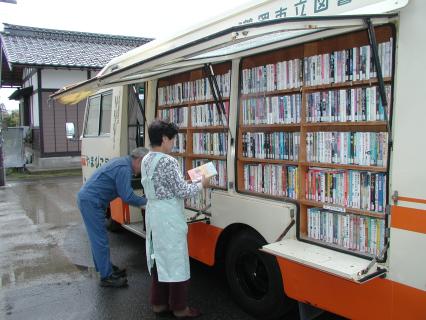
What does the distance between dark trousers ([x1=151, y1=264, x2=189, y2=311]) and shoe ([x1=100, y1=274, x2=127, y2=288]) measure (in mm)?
873

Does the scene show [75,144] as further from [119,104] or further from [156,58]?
[156,58]

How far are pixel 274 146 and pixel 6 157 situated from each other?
47.7 feet

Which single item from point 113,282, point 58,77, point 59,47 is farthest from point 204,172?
point 59,47

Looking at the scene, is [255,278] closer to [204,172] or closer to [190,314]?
[190,314]

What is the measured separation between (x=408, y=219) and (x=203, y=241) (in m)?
2.20

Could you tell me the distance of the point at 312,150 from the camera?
333cm

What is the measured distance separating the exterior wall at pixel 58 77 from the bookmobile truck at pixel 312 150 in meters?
12.8

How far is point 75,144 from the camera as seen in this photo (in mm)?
16891

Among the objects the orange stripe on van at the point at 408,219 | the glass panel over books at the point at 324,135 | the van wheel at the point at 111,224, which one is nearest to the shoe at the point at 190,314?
the glass panel over books at the point at 324,135

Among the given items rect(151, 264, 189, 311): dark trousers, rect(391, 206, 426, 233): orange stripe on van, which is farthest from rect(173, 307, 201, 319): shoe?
rect(391, 206, 426, 233): orange stripe on van

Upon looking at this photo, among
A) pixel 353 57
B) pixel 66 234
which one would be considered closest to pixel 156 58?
pixel 353 57

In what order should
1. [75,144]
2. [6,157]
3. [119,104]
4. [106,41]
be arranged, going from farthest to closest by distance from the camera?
1. [106,41]
2. [75,144]
3. [6,157]
4. [119,104]

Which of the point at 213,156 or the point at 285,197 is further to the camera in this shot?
the point at 213,156

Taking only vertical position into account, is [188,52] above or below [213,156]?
above
